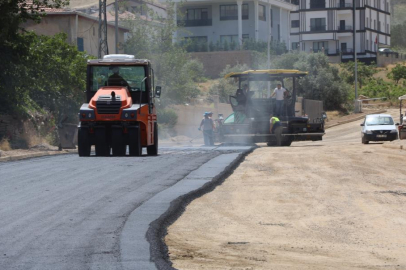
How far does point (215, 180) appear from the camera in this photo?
18.4m

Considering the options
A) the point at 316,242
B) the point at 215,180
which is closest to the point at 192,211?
the point at 316,242

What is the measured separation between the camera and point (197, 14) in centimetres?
8538

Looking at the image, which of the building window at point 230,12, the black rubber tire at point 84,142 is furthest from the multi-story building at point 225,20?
the black rubber tire at point 84,142

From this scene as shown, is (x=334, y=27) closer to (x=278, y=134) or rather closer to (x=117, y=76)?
(x=278, y=134)

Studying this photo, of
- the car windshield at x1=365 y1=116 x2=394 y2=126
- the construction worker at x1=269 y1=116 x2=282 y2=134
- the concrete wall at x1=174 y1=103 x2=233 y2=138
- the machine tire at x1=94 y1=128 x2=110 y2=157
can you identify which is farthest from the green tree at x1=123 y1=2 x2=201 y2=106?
the machine tire at x1=94 y1=128 x2=110 y2=157

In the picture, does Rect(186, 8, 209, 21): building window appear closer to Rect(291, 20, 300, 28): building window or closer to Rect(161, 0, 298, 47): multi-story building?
Rect(161, 0, 298, 47): multi-story building

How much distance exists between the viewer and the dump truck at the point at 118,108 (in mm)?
21422

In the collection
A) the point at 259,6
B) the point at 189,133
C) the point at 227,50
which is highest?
the point at 259,6

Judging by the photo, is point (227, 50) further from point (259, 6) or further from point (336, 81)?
point (336, 81)

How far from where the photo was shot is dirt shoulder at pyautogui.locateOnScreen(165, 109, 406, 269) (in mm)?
10195

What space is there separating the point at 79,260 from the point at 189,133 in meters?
41.0

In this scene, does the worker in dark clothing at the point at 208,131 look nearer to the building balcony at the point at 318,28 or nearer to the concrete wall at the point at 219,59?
the concrete wall at the point at 219,59

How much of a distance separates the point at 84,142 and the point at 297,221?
33.4 ft

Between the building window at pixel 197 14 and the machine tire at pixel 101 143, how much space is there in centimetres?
6450
